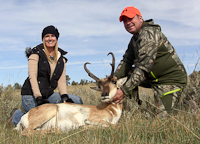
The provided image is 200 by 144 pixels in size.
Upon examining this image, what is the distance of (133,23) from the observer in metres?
4.78

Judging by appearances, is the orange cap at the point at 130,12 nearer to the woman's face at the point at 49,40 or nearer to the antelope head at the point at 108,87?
the antelope head at the point at 108,87

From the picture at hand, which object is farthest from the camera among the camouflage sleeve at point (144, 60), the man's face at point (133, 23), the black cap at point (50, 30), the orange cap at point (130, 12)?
the black cap at point (50, 30)

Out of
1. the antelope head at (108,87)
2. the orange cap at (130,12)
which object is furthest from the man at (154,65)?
the antelope head at (108,87)

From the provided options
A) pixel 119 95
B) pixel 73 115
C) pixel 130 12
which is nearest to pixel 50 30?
pixel 130 12

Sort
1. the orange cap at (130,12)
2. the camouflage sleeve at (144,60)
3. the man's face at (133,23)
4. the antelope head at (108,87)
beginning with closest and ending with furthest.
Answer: the antelope head at (108,87), the camouflage sleeve at (144,60), the orange cap at (130,12), the man's face at (133,23)

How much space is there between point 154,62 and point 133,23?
1.11m

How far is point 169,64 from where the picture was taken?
4.81 m

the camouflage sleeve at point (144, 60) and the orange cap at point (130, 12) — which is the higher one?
the orange cap at point (130, 12)

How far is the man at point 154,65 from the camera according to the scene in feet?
14.6

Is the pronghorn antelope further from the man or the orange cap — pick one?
the orange cap

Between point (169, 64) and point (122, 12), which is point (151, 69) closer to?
point (169, 64)

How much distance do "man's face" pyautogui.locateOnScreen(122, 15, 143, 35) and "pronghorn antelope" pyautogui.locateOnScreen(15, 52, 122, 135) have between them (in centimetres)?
98

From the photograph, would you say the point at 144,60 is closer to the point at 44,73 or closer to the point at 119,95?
the point at 119,95

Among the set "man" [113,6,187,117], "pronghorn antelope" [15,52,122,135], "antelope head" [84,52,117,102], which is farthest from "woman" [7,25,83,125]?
"man" [113,6,187,117]
